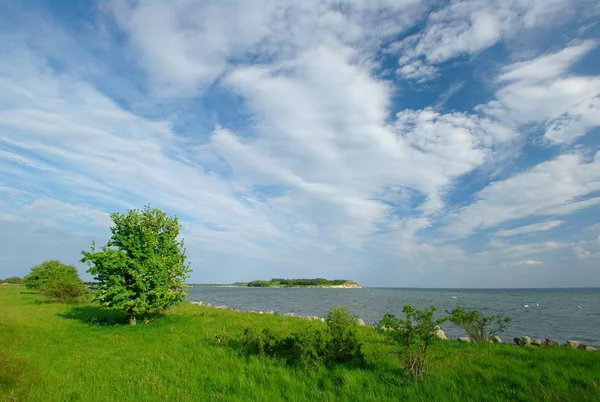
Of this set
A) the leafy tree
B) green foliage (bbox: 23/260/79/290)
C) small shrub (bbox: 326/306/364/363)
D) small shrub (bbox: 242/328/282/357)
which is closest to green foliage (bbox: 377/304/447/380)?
small shrub (bbox: 326/306/364/363)

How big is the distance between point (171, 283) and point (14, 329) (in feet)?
30.6

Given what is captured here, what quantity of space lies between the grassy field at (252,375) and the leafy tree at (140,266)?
4.71 m

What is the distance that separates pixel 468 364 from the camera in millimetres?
12852

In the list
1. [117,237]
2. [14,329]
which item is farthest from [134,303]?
[14,329]

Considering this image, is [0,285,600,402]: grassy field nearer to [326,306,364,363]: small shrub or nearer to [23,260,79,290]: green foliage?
[326,306,364,363]: small shrub

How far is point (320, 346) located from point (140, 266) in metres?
15.7

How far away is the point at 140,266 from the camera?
2353cm

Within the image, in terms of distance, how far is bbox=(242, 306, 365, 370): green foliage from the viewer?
13195 millimetres

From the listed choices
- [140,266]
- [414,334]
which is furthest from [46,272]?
[414,334]

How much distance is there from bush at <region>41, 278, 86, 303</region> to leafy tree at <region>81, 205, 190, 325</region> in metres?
24.6

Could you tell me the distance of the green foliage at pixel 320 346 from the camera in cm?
1320

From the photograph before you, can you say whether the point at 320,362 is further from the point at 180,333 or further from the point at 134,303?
the point at 134,303

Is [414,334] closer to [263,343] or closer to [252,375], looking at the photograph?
[252,375]

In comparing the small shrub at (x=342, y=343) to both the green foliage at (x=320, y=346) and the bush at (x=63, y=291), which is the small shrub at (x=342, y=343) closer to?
the green foliage at (x=320, y=346)
